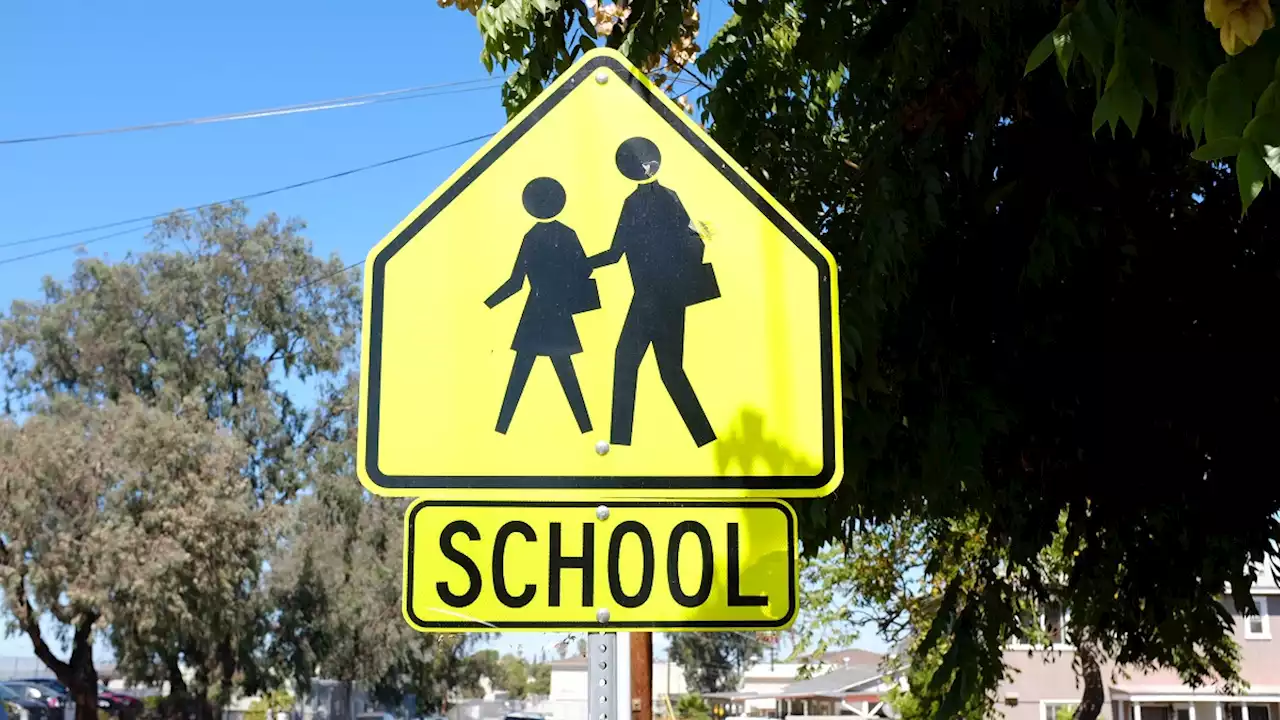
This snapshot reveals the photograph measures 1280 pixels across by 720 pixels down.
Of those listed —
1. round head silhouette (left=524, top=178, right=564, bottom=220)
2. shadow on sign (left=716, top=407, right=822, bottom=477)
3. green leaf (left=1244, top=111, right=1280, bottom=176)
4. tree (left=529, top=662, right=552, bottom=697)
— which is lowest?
tree (left=529, top=662, right=552, bottom=697)


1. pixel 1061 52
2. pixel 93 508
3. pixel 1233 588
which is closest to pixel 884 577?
pixel 1233 588

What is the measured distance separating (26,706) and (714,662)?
316 ft

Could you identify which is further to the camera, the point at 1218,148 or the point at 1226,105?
the point at 1226,105

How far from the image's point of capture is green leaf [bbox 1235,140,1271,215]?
231 centimetres

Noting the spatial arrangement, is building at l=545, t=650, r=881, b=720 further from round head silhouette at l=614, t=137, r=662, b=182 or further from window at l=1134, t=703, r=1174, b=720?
round head silhouette at l=614, t=137, r=662, b=182

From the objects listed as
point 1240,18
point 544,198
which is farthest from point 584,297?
point 1240,18

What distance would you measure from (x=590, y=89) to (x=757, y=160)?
13.5 ft

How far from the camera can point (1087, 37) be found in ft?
9.68

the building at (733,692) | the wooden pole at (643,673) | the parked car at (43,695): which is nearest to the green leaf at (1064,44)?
the wooden pole at (643,673)

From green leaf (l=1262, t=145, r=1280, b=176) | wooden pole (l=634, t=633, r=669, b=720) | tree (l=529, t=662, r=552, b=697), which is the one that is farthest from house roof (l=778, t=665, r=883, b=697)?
tree (l=529, t=662, r=552, b=697)

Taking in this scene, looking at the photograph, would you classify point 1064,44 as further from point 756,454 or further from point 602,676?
point 602,676

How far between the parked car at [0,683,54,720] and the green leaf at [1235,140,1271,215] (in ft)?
134

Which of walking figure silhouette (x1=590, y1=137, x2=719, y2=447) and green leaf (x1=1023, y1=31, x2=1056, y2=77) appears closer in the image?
walking figure silhouette (x1=590, y1=137, x2=719, y2=447)

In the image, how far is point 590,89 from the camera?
2.14m
